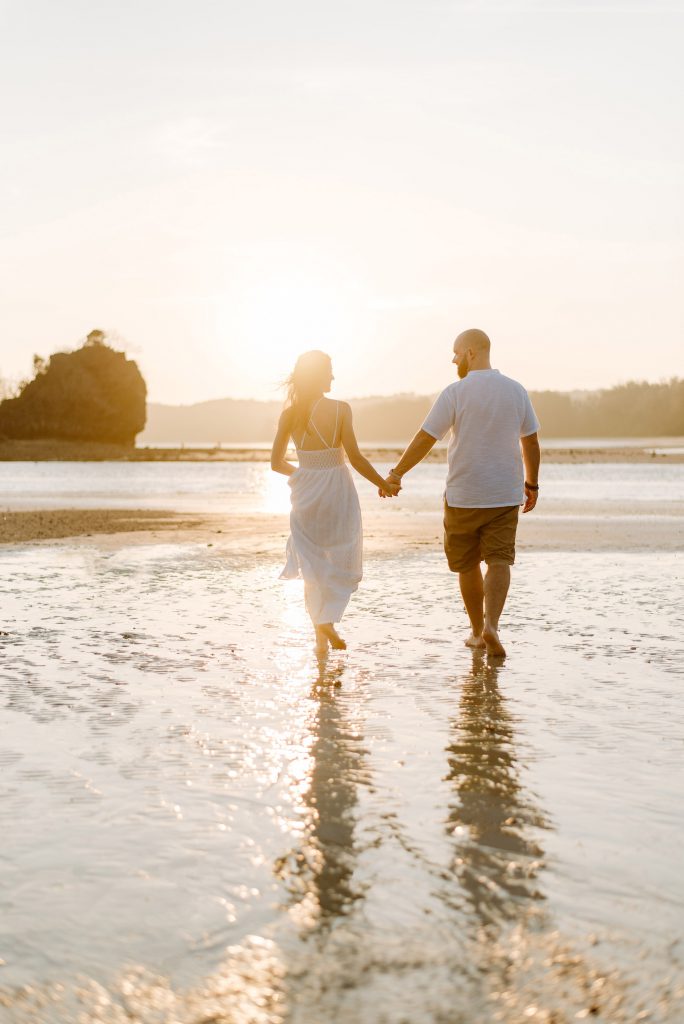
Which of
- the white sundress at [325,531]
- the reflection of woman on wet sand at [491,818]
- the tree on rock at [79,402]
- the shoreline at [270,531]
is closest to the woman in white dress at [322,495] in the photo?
the white sundress at [325,531]

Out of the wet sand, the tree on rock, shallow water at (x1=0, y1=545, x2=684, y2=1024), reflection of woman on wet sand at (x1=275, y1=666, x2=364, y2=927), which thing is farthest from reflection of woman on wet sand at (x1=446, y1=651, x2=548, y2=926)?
the tree on rock

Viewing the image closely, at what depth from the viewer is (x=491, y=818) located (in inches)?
160

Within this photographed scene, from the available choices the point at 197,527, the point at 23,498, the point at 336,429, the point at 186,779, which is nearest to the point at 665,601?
the point at 336,429

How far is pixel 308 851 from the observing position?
3.72m

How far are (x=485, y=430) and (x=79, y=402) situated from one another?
135m

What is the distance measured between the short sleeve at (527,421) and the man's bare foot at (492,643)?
1.31 metres

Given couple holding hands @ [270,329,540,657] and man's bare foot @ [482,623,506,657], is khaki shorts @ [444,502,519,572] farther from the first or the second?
man's bare foot @ [482,623,506,657]

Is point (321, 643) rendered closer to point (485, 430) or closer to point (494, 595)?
point (494, 595)

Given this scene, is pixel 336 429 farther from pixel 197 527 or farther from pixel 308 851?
pixel 197 527

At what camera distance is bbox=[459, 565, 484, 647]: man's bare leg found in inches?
309

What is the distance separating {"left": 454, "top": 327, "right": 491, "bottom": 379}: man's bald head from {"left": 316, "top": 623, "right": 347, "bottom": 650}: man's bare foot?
1851 mm

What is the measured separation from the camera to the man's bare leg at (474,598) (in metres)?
7.84

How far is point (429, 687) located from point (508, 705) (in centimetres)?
60

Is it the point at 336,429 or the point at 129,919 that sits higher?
the point at 336,429
